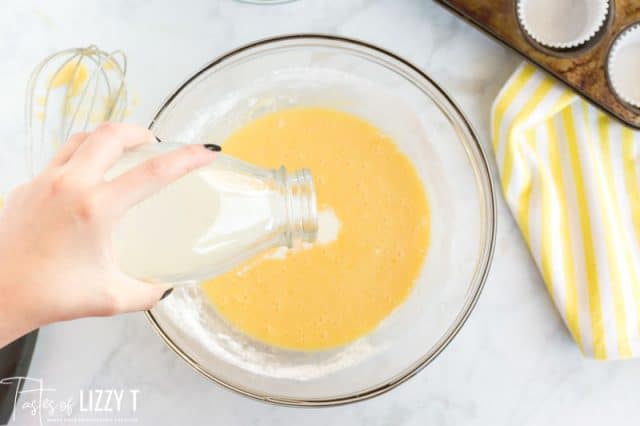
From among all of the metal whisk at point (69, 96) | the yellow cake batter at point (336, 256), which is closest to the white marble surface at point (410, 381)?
the metal whisk at point (69, 96)

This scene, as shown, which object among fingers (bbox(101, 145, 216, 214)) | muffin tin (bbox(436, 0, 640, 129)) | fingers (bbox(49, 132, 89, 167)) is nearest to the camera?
fingers (bbox(101, 145, 216, 214))

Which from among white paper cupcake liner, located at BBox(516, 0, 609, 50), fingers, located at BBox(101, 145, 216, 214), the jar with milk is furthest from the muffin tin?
fingers, located at BBox(101, 145, 216, 214)

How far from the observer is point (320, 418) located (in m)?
0.97

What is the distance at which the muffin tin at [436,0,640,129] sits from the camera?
93cm

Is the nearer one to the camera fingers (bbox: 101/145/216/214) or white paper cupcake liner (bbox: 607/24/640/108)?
fingers (bbox: 101/145/216/214)

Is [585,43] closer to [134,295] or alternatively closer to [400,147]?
[400,147]

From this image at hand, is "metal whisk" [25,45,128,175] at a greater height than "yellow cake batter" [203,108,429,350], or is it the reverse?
"metal whisk" [25,45,128,175]

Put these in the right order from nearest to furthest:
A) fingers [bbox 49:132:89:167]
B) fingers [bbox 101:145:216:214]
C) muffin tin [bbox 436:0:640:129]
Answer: fingers [bbox 101:145:216:214]
fingers [bbox 49:132:89:167]
muffin tin [bbox 436:0:640:129]

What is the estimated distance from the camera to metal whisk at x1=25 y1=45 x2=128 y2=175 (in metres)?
1.01

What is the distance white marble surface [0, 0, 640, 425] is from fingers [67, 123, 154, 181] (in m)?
0.35

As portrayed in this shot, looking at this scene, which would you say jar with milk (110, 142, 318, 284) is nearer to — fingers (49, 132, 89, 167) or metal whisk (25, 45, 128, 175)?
fingers (49, 132, 89, 167)

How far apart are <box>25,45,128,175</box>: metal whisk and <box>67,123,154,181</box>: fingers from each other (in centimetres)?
35

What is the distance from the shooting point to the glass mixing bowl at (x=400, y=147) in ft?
3.09

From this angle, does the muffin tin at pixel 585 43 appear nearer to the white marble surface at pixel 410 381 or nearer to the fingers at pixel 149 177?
the white marble surface at pixel 410 381
